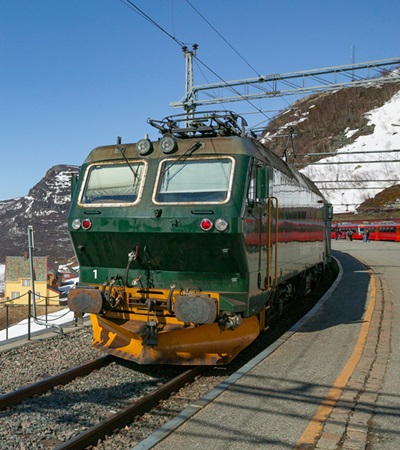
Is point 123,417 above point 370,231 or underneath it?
underneath

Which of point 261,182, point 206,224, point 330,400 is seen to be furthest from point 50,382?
point 261,182

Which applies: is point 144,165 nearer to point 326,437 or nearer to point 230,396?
point 230,396

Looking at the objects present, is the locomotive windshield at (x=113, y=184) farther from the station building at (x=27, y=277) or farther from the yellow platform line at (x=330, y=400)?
the station building at (x=27, y=277)

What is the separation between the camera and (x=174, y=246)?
7223mm

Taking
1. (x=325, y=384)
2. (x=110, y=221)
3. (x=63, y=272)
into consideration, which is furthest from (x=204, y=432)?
(x=63, y=272)

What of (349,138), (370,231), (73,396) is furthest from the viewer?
(349,138)

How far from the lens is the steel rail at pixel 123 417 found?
16.0 ft

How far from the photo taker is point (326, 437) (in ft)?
14.4

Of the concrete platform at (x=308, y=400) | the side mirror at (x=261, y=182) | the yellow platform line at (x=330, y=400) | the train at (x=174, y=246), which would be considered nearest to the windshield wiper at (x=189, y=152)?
the train at (x=174, y=246)

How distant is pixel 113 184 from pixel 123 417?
3542 millimetres

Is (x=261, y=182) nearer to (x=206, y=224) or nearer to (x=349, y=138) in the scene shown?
(x=206, y=224)

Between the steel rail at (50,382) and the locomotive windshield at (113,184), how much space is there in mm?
2392

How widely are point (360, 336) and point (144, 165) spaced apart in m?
4.37

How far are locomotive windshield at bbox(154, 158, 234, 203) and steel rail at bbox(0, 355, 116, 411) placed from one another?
2.58 meters
